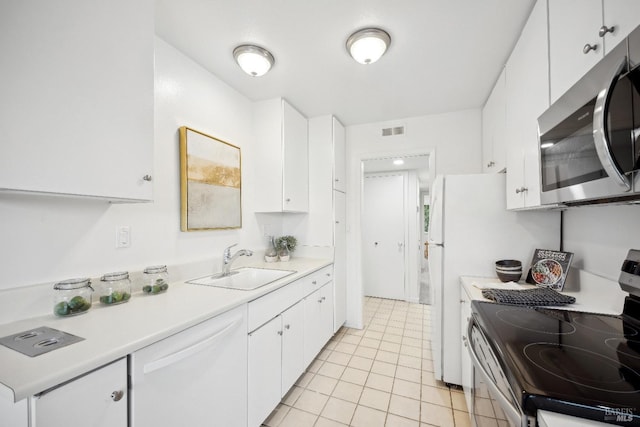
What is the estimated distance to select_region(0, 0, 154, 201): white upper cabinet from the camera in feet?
2.77

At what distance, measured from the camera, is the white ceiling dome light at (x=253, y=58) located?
5.63ft

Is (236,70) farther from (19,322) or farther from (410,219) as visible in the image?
(410,219)

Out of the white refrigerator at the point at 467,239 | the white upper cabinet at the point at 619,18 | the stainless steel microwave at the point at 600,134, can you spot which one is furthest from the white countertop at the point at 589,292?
the white upper cabinet at the point at 619,18

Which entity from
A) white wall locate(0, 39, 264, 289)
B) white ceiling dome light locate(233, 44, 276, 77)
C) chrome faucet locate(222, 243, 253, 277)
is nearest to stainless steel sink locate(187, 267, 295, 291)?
chrome faucet locate(222, 243, 253, 277)

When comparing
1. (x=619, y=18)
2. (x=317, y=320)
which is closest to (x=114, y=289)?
(x=317, y=320)

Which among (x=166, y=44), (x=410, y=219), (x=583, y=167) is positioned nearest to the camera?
(x=583, y=167)

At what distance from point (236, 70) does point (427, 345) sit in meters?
3.10

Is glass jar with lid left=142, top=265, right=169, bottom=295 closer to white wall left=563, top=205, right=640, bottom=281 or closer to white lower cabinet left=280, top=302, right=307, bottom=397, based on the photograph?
white lower cabinet left=280, top=302, right=307, bottom=397

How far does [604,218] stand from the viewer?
127 centimetres

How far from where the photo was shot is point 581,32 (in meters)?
0.95

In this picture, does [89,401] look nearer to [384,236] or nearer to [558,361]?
Answer: [558,361]

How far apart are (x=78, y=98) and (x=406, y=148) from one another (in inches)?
108

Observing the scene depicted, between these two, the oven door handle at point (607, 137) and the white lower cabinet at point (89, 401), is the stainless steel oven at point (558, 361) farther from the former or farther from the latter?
the white lower cabinet at point (89, 401)

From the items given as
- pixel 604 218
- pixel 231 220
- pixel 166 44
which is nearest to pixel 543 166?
pixel 604 218
